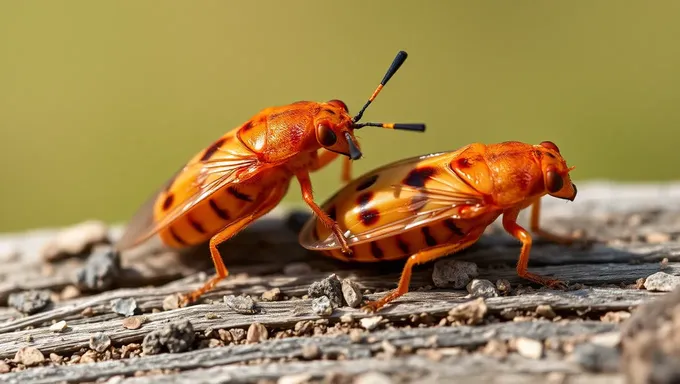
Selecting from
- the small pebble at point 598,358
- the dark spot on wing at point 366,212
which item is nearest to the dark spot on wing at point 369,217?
the dark spot on wing at point 366,212

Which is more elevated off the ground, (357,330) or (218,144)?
(218,144)

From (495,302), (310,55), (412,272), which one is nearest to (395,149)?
(310,55)

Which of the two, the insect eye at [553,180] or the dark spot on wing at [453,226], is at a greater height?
the insect eye at [553,180]

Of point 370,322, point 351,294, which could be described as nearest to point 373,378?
point 370,322

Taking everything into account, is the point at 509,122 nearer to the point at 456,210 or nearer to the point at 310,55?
the point at 310,55

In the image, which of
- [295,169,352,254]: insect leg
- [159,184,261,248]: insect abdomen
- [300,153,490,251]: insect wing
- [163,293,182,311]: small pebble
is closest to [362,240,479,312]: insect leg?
[300,153,490,251]: insect wing

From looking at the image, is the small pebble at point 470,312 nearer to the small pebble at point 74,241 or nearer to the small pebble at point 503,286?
the small pebble at point 503,286
